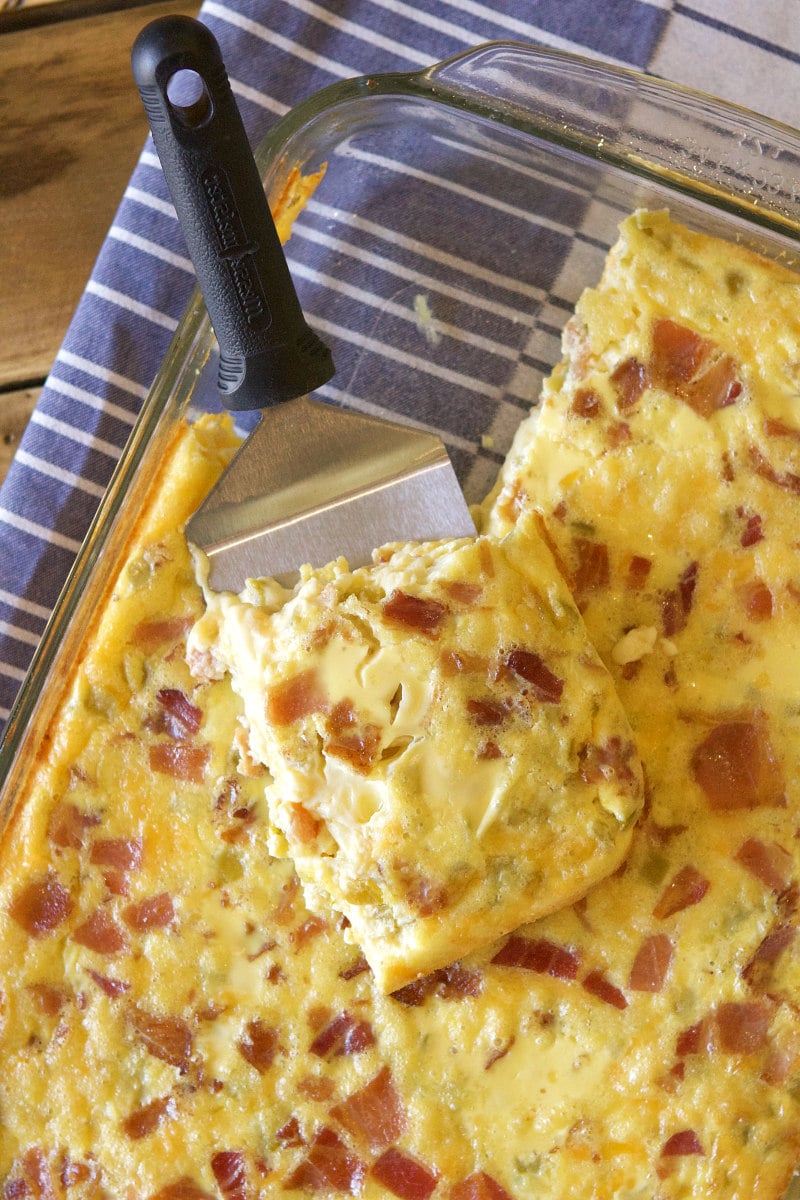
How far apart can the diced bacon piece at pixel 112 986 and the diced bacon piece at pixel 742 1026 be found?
1111 millimetres

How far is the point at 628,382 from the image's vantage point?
6.68 feet

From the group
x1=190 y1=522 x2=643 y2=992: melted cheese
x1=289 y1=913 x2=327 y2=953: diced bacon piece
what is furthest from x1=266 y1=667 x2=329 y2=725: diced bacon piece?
x1=289 y1=913 x2=327 y2=953: diced bacon piece

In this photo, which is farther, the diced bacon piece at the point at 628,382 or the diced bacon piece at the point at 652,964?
the diced bacon piece at the point at 628,382

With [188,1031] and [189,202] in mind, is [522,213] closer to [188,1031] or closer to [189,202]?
[189,202]

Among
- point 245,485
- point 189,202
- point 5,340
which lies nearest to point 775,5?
point 189,202

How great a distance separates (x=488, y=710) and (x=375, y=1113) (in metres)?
0.79

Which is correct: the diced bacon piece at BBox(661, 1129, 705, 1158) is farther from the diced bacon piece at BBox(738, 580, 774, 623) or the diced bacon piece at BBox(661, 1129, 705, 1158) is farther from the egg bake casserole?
the diced bacon piece at BBox(738, 580, 774, 623)

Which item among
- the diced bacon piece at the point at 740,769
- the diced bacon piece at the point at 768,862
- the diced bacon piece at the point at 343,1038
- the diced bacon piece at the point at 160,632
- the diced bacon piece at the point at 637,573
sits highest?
the diced bacon piece at the point at 637,573

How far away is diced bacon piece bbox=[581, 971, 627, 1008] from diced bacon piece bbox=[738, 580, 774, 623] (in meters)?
0.73

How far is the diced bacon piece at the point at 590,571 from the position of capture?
199 cm

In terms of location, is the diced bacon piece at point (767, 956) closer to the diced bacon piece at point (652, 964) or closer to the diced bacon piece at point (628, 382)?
the diced bacon piece at point (652, 964)

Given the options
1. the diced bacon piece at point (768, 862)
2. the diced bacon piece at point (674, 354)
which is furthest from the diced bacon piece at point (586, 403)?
the diced bacon piece at point (768, 862)

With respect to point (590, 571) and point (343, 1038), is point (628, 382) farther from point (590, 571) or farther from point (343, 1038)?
point (343, 1038)

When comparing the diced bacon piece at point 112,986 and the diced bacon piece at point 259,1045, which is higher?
the diced bacon piece at point 259,1045
